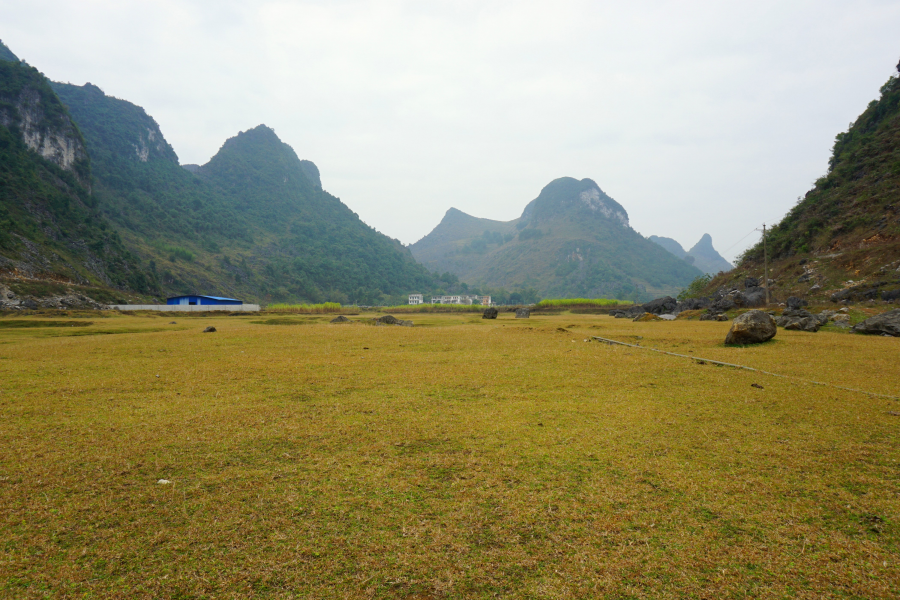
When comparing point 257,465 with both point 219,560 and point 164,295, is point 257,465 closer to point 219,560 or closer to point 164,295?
point 219,560

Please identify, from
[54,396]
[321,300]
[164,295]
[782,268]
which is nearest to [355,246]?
[321,300]

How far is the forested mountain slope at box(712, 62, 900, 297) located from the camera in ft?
95.2

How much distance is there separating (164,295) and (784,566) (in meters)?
98.6

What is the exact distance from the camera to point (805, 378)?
7957mm

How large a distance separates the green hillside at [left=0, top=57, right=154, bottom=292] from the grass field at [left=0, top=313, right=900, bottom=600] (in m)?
64.1

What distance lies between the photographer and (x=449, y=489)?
3783 mm

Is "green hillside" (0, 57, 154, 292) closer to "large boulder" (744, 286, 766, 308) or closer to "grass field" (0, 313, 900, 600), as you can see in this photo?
"grass field" (0, 313, 900, 600)

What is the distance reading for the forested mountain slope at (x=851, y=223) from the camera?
29.0m

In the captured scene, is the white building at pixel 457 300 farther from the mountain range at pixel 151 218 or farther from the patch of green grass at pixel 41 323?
the patch of green grass at pixel 41 323

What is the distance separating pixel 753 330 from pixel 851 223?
35453mm

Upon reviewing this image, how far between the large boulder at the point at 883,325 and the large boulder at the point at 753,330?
494 cm

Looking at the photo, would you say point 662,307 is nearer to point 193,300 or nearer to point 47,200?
point 193,300

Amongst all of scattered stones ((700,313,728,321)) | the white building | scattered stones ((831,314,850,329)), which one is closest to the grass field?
scattered stones ((831,314,850,329))

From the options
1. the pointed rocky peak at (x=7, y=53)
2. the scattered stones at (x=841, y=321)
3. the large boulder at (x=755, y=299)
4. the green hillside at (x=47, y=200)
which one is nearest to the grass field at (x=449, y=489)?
the scattered stones at (x=841, y=321)
